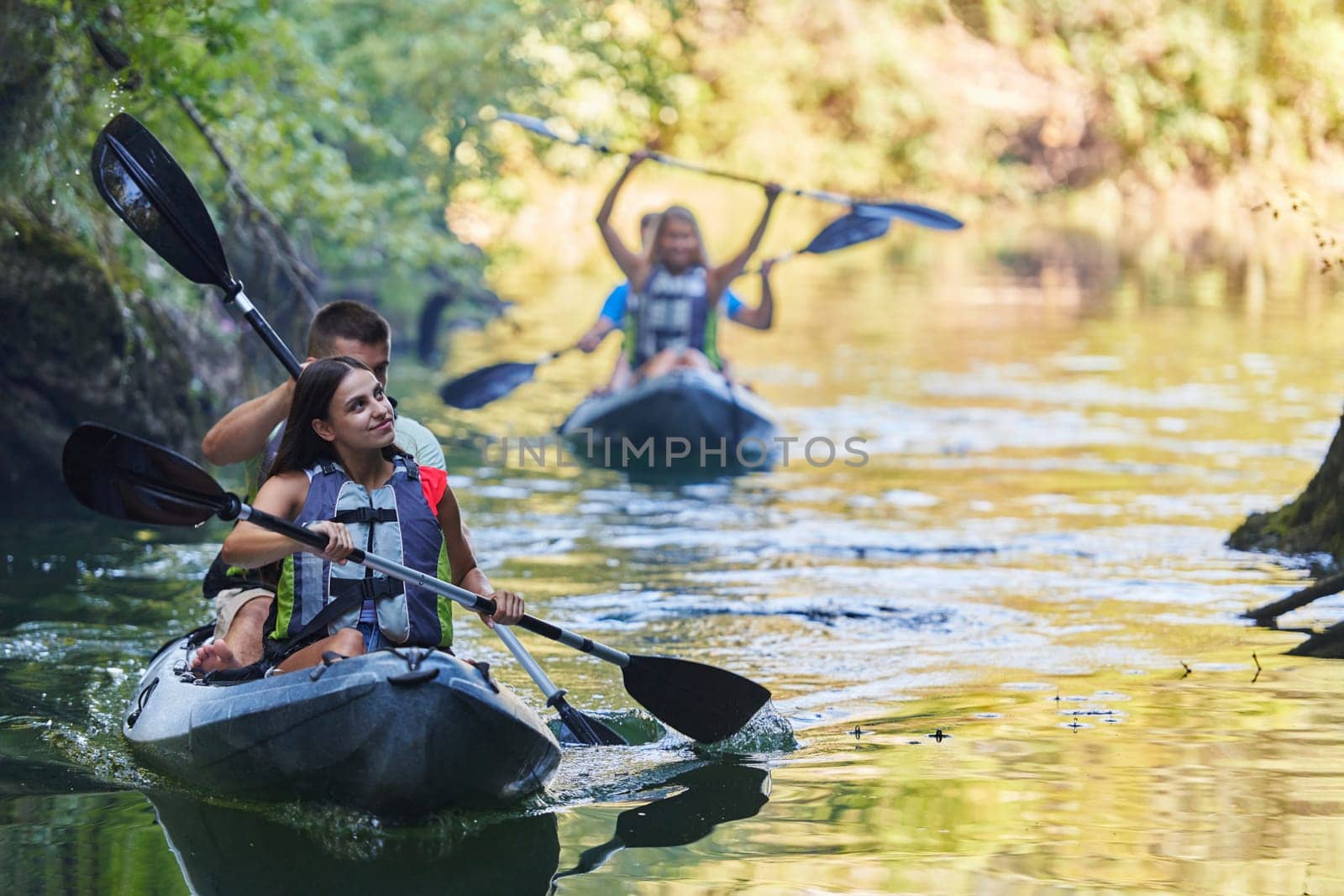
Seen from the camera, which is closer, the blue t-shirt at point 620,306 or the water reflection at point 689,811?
the water reflection at point 689,811

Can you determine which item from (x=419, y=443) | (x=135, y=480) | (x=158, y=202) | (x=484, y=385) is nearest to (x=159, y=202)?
(x=158, y=202)

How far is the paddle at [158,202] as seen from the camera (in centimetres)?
532

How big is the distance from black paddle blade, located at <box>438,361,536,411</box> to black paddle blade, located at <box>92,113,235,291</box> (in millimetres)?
4009

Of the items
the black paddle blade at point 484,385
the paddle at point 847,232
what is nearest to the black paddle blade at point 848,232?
the paddle at point 847,232

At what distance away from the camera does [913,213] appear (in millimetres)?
9008

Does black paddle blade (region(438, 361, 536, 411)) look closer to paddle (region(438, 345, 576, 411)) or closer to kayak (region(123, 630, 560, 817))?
paddle (region(438, 345, 576, 411))

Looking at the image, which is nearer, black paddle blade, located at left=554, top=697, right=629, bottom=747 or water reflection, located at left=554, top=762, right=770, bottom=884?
water reflection, located at left=554, top=762, right=770, bottom=884

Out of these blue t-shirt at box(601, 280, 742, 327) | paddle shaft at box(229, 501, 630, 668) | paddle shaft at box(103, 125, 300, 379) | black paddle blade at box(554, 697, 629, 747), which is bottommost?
black paddle blade at box(554, 697, 629, 747)

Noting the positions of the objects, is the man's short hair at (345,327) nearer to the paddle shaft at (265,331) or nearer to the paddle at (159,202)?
the paddle shaft at (265,331)

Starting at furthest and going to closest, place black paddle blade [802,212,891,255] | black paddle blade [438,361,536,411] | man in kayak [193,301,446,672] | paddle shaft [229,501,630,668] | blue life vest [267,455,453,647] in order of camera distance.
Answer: black paddle blade [438,361,536,411], black paddle blade [802,212,891,255], man in kayak [193,301,446,672], blue life vest [267,455,453,647], paddle shaft [229,501,630,668]

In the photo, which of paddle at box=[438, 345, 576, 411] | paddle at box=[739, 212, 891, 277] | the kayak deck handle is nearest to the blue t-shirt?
paddle at box=[438, 345, 576, 411]

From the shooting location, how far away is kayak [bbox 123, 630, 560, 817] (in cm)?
367

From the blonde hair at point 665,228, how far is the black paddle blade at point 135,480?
610cm

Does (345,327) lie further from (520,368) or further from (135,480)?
(520,368)
